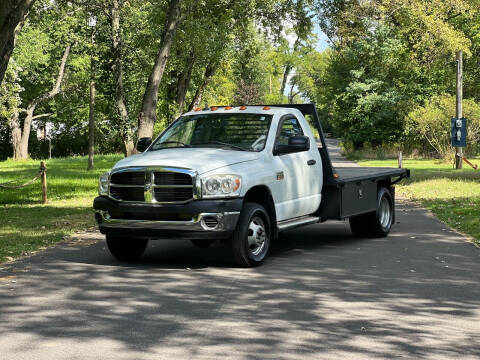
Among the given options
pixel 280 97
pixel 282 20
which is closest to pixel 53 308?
pixel 282 20

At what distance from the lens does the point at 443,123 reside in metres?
47.4

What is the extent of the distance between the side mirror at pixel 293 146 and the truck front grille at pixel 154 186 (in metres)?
1.59

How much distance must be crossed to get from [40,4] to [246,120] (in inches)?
589

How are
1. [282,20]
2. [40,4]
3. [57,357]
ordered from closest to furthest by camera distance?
[57,357], [40,4], [282,20]

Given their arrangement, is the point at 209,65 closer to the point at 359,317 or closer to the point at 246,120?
the point at 246,120

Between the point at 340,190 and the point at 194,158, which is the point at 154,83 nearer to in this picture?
the point at 340,190

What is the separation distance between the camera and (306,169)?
11172 millimetres

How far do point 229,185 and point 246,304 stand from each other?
228 centimetres

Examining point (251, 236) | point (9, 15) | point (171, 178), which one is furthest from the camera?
point (9, 15)

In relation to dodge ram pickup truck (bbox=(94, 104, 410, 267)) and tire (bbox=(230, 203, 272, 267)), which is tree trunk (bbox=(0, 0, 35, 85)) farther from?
tire (bbox=(230, 203, 272, 267))

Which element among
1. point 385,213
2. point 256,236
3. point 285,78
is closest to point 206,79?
point 385,213

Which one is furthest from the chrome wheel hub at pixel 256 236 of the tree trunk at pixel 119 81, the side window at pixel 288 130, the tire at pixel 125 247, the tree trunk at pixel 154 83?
the tree trunk at pixel 119 81

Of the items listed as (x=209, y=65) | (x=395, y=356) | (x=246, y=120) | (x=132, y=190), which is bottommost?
(x=395, y=356)

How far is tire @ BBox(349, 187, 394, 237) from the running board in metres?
1.67
